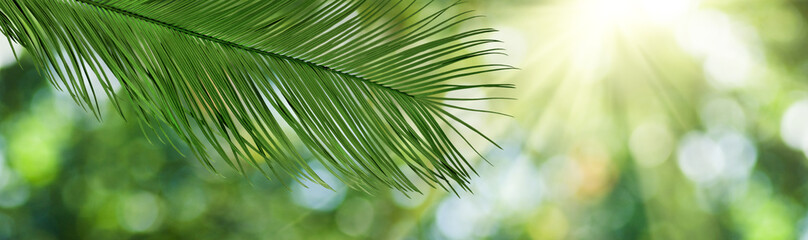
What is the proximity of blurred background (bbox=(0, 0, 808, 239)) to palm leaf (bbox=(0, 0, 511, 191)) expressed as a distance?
6710 mm

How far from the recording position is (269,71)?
0.50 meters

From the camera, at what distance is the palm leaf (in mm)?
425

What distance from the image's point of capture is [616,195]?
834 centimetres

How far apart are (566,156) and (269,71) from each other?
7903mm

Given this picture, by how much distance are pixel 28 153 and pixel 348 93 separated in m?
8.45

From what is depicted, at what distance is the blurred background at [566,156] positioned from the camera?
7586 mm

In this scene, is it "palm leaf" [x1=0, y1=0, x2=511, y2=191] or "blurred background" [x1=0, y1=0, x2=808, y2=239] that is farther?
"blurred background" [x1=0, y1=0, x2=808, y2=239]

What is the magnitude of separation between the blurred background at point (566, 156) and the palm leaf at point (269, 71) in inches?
264

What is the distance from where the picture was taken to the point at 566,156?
8086 millimetres

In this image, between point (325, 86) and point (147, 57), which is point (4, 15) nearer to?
point (147, 57)

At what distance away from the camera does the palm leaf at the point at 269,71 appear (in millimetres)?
425

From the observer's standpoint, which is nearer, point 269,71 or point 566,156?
point 269,71

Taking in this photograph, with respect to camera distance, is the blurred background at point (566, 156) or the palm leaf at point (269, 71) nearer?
the palm leaf at point (269, 71)

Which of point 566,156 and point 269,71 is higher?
point 269,71
